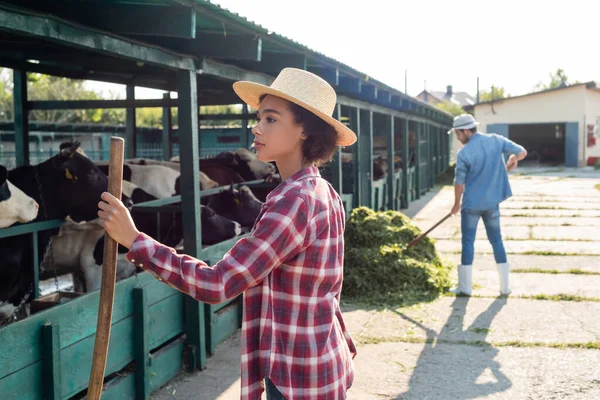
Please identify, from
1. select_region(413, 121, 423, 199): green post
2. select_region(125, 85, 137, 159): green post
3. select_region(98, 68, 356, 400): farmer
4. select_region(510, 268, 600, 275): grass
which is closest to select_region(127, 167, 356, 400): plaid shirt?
select_region(98, 68, 356, 400): farmer

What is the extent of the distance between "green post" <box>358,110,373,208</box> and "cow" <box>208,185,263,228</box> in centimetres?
365

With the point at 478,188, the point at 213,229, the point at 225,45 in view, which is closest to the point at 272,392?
the point at 225,45

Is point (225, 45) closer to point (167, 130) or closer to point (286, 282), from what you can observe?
point (286, 282)

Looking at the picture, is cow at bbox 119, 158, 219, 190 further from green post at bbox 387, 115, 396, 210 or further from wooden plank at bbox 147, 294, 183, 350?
green post at bbox 387, 115, 396, 210

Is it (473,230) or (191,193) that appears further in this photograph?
(473,230)

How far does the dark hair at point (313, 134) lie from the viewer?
7.30ft

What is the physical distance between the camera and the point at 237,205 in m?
7.83

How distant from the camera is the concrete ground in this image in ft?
15.1

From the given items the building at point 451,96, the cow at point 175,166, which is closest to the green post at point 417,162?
the cow at point 175,166

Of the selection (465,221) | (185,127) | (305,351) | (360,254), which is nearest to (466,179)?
(465,221)

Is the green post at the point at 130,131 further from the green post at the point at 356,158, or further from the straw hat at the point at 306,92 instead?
the straw hat at the point at 306,92

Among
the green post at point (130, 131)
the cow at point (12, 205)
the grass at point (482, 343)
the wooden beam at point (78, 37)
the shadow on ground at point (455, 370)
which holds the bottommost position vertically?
the shadow on ground at point (455, 370)

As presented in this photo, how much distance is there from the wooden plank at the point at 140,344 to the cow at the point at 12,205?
88cm

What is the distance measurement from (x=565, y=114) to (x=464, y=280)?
94.6 ft
